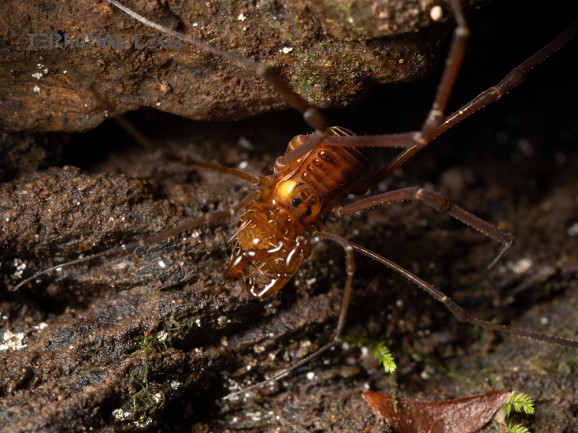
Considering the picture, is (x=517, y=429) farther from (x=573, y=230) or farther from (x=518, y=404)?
(x=573, y=230)

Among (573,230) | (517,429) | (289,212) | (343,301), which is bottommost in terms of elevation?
(517,429)

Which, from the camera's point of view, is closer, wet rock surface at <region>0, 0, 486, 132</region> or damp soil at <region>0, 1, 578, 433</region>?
wet rock surface at <region>0, 0, 486, 132</region>

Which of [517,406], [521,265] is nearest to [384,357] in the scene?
[517,406]

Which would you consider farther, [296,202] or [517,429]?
[296,202]

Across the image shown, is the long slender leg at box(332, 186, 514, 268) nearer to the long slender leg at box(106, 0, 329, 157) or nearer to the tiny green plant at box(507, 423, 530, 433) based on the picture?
the long slender leg at box(106, 0, 329, 157)

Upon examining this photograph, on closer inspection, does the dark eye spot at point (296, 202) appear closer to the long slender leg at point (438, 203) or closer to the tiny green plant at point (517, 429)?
the long slender leg at point (438, 203)

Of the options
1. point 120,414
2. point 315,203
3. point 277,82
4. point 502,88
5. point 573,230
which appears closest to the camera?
point 277,82

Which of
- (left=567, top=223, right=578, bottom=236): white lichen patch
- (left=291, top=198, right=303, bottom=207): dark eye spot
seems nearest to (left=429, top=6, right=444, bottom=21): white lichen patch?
(left=291, top=198, right=303, bottom=207): dark eye spot

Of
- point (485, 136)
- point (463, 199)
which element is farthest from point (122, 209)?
point (485, 136)
